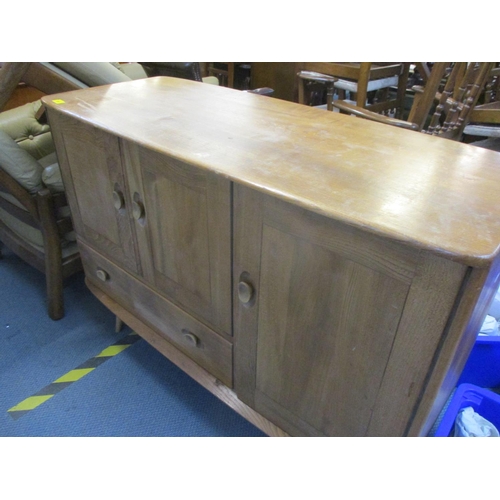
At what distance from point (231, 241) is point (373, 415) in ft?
1.30

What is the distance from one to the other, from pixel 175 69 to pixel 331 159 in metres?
1.21

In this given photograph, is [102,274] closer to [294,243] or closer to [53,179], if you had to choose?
[53,179]

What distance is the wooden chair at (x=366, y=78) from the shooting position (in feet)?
6.37

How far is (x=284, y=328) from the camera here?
712mm

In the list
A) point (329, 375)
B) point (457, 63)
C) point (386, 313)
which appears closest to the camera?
point (386, 313)

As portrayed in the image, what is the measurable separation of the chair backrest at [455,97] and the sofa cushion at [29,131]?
54.6 inches

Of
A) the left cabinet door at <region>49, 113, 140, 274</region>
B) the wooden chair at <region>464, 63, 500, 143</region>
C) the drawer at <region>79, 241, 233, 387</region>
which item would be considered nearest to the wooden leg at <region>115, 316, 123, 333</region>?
the drawer at <region>79, 241, 233, 387</region>

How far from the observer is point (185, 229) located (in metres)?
0.81

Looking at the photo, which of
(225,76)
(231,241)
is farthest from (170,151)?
(225,76)

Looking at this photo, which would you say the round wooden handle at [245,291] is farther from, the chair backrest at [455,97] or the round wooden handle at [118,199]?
the chair backrest at [455,97]

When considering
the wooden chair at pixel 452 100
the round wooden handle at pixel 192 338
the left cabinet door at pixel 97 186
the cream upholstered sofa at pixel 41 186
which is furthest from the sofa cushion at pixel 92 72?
the round wooden handle at pixel 192 338

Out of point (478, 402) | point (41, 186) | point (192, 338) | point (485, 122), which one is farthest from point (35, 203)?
point (485, 122)

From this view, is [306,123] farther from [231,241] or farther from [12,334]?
[12,334]

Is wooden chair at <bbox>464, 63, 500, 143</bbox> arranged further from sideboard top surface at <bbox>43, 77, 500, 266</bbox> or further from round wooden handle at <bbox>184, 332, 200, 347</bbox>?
round wooden handle at <bbox>184, 332, 200, 347</bbox>
